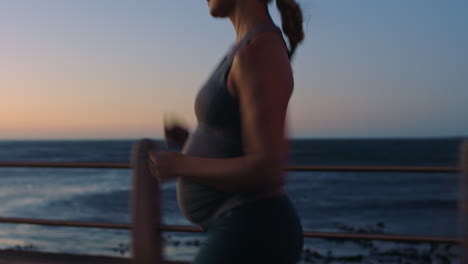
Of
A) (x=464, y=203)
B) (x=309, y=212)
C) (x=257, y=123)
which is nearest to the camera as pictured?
(x=257, y=123)

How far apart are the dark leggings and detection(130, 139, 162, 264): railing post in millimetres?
1777

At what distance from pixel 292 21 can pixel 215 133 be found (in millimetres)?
363

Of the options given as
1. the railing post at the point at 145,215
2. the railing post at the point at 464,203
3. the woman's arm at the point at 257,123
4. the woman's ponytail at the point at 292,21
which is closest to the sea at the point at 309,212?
the railing post at the point at 464,203

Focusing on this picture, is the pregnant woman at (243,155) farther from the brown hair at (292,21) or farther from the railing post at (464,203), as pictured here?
the railing post at (464,203)

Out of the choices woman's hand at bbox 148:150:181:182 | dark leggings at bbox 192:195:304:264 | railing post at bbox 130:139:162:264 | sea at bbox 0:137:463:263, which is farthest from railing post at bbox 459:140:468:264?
sea at bbox 0:137:463:263

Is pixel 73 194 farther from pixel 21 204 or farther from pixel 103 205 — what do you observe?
pixel 103 205

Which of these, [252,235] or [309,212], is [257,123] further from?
[309,212]

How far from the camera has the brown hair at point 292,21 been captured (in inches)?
51.3

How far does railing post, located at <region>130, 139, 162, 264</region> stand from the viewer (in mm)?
2908

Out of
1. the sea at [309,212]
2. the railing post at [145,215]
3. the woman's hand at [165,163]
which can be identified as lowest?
the sea at [309,212]

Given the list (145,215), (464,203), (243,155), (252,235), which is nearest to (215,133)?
(243,155)

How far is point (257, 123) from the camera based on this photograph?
3.34 feet

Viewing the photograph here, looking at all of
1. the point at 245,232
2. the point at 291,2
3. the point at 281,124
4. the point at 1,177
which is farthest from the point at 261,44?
the point at 1,177

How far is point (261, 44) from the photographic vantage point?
1.07m
